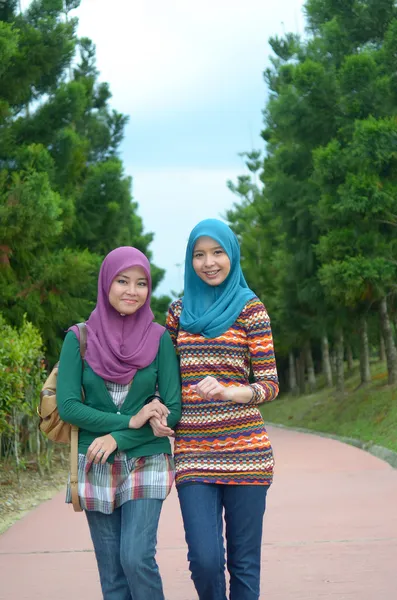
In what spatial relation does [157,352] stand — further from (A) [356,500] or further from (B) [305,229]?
(B) [305,229]

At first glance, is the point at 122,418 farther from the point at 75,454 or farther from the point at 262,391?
the point at 262,391

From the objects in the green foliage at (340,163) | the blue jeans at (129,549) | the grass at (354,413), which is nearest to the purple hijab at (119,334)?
the blue jeans at (129,549)

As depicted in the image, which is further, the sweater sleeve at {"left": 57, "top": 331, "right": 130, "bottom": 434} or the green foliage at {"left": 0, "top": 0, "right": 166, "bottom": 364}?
the green foliage at {"left": 0, "top": 0, "right": 166, "bottom": 364}

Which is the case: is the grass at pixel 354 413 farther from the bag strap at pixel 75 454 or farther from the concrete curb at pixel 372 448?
the bag strap at pixel 75 454

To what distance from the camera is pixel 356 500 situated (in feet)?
31.3

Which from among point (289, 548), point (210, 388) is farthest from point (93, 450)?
point (289, 548)

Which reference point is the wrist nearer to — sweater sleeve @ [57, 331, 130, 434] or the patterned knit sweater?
sweater sleeve @ [57, 331, 130, 434]

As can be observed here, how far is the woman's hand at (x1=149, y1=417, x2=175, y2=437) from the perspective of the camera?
145 inches

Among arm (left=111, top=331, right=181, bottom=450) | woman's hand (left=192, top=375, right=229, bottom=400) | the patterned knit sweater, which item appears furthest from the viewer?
the patterned knit sweater

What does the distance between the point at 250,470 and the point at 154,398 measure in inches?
18.9

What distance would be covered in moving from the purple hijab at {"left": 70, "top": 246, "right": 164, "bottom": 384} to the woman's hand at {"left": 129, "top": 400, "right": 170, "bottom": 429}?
145mm

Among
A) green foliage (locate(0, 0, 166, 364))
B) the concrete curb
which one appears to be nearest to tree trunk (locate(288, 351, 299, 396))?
the concrete curb

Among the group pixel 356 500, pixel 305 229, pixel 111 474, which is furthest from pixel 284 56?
pixel 111 474

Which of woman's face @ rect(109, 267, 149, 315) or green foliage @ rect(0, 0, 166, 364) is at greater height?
green foliage @ rect(0, 0, 166, 364)
